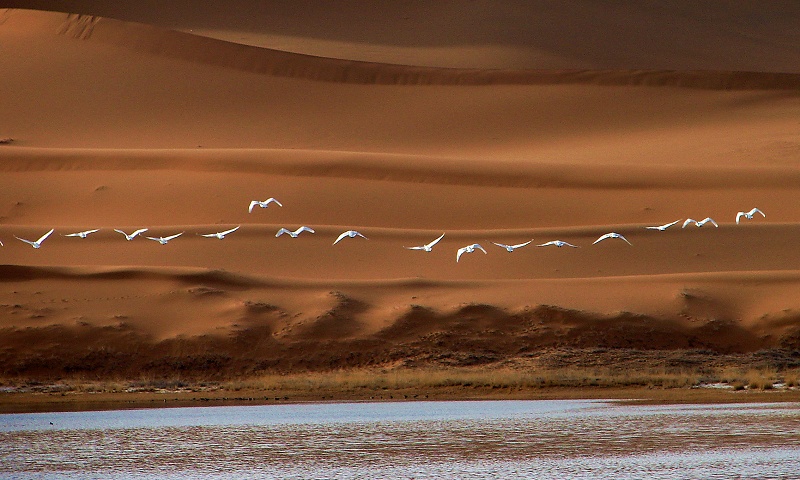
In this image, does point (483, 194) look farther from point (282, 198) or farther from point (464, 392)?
point (464, 392)

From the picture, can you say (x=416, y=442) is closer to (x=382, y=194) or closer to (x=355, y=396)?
(x=355, y=396)

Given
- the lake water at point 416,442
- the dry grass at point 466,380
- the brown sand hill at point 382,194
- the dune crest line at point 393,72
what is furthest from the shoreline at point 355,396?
the dune crest line at point 393,72

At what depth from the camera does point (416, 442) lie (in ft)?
63.3

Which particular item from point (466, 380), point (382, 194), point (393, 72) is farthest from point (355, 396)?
point (393, 72)

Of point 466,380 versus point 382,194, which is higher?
point 382,194

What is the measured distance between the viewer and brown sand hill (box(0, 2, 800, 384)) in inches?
1213

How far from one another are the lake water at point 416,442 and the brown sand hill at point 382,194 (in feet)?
22.1

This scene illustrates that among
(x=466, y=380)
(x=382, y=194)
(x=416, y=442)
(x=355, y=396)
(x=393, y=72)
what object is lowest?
(x=416, y=442)

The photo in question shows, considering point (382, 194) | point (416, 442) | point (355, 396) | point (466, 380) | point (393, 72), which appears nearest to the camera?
point (416, 442)

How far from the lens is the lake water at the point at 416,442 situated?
16.9 m

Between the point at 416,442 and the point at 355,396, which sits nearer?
the point at 416,442

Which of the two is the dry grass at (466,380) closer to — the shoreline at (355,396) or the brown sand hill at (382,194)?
the shoreline at (355,396)

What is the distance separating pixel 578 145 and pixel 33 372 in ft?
100

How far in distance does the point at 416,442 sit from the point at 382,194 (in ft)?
84.2
